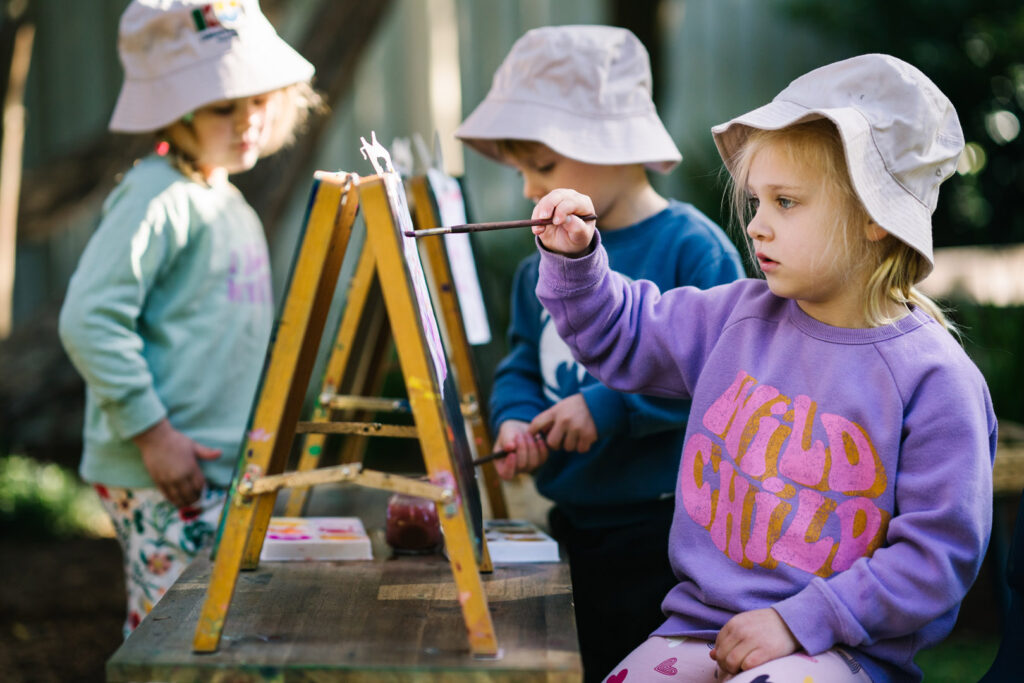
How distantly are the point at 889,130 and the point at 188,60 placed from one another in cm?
164

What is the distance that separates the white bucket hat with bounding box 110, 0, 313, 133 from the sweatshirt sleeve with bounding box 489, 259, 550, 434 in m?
0.75

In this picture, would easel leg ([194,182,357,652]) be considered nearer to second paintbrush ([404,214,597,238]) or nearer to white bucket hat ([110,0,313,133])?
second paintbrush ([404,214,597,238])

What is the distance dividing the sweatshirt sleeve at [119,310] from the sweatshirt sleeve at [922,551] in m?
1.51

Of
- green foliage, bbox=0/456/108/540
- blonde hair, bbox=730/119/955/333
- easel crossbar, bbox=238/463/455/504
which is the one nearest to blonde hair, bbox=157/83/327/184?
easel crossbar, bbox=238/463/455/504

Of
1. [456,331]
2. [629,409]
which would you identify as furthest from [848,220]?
[456,331]

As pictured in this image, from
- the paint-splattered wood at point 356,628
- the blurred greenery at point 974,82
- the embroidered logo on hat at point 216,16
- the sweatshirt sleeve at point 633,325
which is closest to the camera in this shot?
the paint-splattered wood at point 356,628

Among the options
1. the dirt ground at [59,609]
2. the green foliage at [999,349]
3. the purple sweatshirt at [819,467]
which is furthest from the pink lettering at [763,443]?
the green foliage at [999,349]

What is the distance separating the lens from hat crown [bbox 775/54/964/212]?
1575mm

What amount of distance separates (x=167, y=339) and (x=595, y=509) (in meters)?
1.08

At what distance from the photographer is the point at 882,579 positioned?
1.53m

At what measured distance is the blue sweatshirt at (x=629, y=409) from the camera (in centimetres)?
218

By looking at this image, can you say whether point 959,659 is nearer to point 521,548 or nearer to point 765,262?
point 521,548

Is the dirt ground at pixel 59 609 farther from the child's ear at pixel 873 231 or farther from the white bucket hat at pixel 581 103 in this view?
the child's ear at pixel 873 231

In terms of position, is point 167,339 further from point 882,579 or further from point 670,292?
point 882,579
